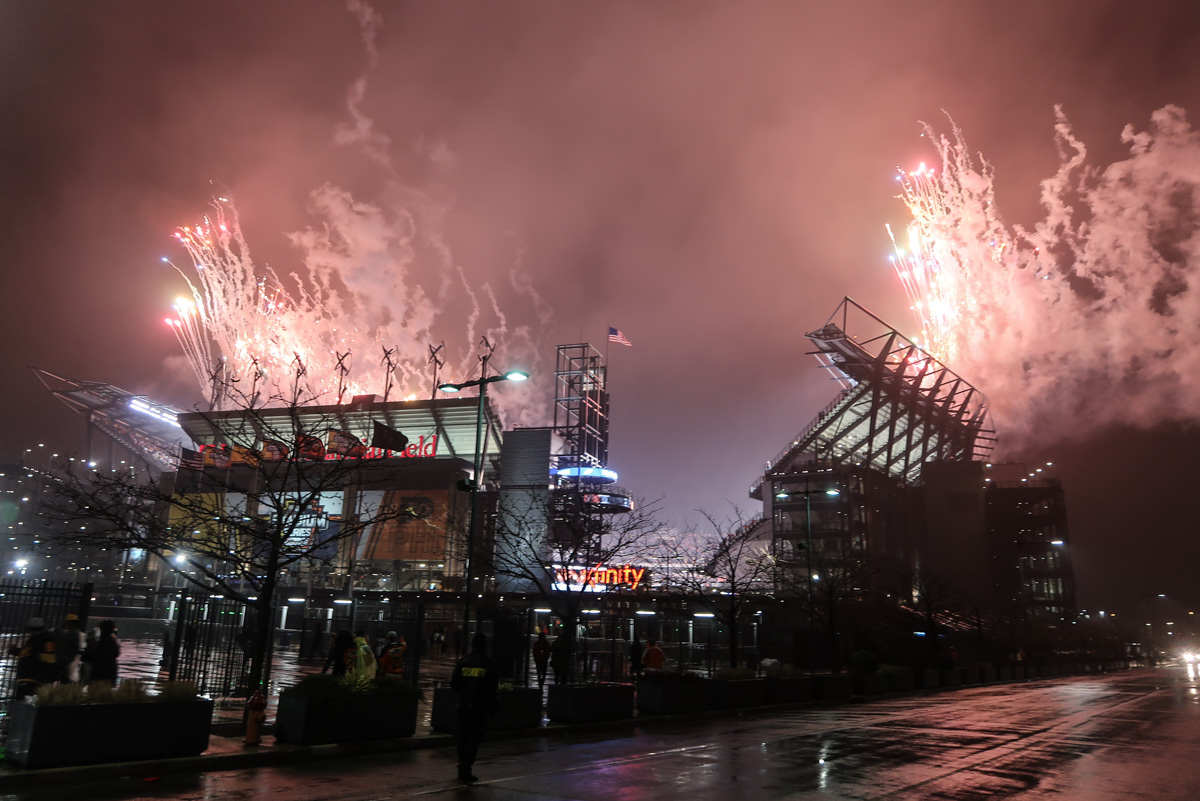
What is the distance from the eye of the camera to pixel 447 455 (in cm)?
9231

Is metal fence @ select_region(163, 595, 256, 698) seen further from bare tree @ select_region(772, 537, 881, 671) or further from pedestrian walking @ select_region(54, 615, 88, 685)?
bare tree @ select_region(772, 537, 881, 671)

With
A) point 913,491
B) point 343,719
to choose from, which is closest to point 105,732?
point 343,719

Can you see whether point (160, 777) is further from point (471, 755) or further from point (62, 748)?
point (471, 755)

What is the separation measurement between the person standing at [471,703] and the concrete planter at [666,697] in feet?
31.5

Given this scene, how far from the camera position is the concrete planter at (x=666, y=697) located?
19.4 metres

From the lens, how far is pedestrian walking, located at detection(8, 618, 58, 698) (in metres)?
12.1

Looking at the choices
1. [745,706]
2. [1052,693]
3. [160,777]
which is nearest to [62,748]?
[160,777]

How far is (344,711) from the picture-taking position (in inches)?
515

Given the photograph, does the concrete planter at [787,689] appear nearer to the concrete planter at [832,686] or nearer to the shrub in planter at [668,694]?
the concrete planter at [832,686]

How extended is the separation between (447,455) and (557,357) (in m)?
17.2

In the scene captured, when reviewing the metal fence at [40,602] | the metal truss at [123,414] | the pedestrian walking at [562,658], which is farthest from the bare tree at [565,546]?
the metal truss at [123,414]

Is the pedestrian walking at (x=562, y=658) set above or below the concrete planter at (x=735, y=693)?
above

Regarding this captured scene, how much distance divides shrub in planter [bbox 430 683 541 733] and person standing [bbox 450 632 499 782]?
436 cm

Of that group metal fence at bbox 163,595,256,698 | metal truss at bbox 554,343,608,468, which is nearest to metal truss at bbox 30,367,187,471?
metal truss at bbox 554,343,608,468
